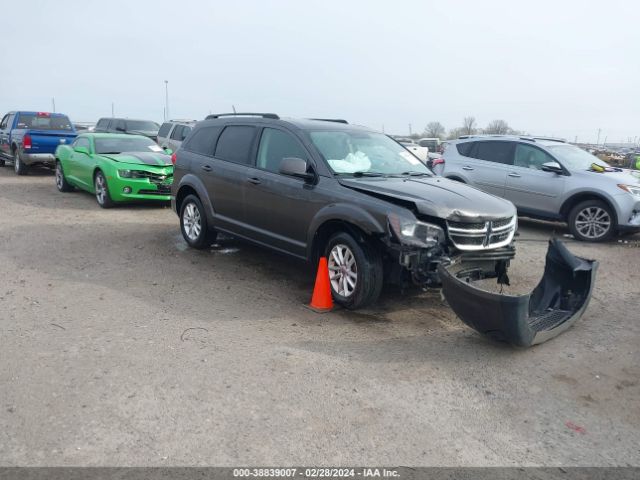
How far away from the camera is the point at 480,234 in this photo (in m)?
5.25

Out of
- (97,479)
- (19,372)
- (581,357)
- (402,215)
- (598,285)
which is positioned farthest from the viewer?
(598,285)

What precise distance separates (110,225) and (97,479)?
7.21 meters

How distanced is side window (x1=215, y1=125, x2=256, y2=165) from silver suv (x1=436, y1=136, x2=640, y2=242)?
221 inches

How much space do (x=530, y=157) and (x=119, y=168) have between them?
7.95 m

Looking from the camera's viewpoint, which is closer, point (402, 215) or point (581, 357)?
point (581, 357)

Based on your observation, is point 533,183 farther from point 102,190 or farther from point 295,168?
point 102,190

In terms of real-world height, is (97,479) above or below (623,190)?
below

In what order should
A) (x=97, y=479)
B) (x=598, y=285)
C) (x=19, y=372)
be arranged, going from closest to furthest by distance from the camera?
1. (x=97, y=479)
2. (x=19, y=372)
3. (x=598, y=285)

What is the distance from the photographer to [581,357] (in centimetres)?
457

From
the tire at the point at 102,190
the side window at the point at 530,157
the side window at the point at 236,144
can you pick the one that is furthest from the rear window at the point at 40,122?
the side window at the point at 530,157

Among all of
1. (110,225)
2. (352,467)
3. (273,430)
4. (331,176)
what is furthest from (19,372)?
(110,225)

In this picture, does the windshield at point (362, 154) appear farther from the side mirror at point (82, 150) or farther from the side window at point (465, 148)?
the side mirror at point (82, 150)

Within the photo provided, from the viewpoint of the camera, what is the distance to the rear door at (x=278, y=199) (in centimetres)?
595

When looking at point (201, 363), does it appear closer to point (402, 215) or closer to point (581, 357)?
point (402, 215)
